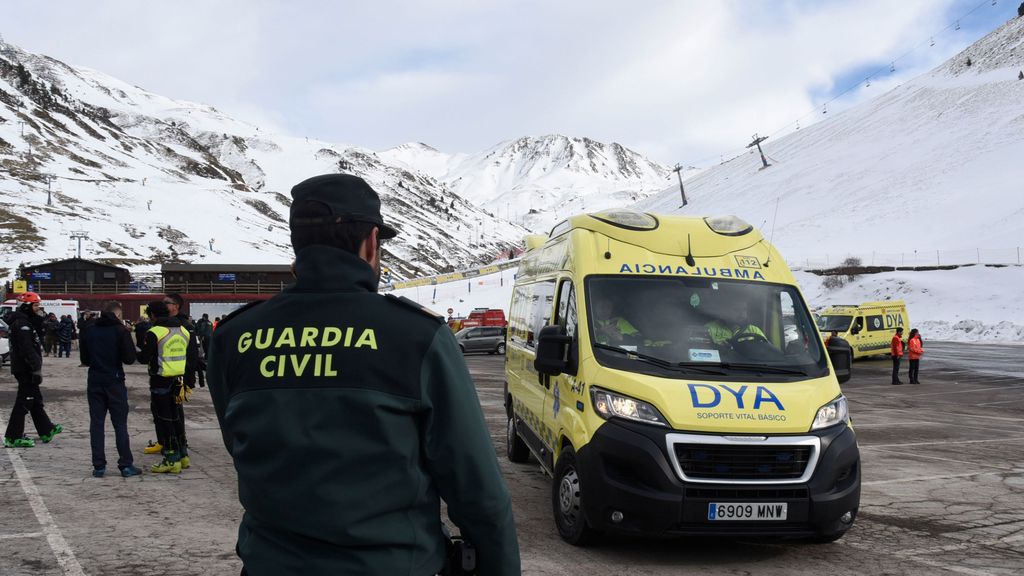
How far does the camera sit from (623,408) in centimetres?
552


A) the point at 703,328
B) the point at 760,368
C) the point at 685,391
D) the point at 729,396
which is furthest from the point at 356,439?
the point at 703,328

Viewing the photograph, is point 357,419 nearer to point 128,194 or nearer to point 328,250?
point 328,250

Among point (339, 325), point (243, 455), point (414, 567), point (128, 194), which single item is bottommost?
point (414, 567)

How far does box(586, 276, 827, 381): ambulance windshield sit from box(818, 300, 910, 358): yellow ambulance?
75.9ft

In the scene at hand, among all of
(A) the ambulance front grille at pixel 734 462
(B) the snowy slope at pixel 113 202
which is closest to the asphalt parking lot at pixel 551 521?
(A) the ambulance front grille at pixel 734 462

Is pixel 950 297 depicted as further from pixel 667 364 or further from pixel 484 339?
pixel 667 364

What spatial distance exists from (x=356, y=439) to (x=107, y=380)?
756 cm

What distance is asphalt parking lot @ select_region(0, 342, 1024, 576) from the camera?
5477 millimetres

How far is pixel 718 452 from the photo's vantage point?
17.5ft

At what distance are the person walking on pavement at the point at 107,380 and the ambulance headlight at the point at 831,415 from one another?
6.90 m

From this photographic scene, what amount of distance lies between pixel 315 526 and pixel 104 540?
4889 millimetres

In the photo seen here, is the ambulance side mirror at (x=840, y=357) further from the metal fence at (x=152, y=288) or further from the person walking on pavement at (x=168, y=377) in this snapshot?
the metal fence at (x=152, y=288)

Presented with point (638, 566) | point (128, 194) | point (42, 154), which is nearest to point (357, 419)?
point (638, 566)

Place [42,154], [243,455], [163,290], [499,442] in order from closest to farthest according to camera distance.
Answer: [243,455], [499,442], [163,290], [42,154]
